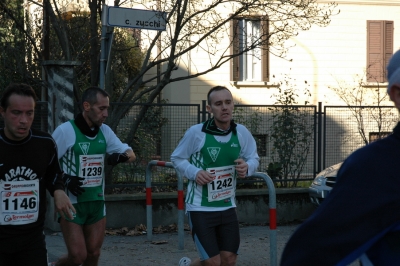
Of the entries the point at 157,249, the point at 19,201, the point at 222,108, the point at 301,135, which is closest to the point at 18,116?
the point at 19,201

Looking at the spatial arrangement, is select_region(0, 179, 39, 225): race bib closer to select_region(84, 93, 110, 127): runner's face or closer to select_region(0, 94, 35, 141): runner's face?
select_region(0, 94, 35, 141): runner's face

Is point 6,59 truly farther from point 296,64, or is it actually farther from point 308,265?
point 308,265

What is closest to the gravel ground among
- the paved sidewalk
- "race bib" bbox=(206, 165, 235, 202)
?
the paved sidewalk

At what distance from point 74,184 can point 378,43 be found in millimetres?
16852

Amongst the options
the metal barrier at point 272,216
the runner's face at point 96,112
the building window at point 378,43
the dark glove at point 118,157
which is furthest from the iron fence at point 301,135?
the building window at point 378,43

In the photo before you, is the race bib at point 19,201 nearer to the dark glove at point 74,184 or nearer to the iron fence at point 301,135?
the dark glove at point 74,184

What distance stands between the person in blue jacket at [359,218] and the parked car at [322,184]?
396 inches

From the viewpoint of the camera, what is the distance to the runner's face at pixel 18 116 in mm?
5125

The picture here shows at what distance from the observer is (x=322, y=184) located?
40.3ft

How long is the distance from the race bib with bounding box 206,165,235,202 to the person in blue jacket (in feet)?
14.3

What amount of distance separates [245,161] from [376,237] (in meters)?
4.73

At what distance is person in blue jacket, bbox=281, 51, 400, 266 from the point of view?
6.66 feet

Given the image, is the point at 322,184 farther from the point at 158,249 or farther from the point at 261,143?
the point at 158,249

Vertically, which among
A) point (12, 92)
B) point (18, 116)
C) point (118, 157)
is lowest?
point (118, 157)
